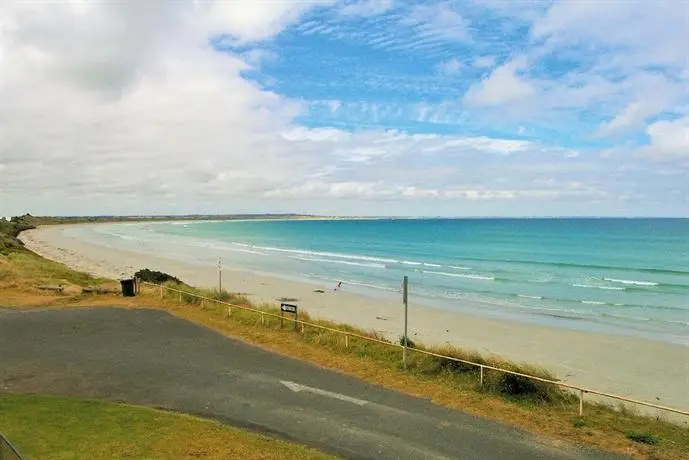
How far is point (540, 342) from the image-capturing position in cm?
2347

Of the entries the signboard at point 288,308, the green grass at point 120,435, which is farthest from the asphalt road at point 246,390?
the signboard at point 288,308

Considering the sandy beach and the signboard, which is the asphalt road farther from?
the sandy beach

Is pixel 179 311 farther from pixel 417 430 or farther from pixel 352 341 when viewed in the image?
pixel 417 430

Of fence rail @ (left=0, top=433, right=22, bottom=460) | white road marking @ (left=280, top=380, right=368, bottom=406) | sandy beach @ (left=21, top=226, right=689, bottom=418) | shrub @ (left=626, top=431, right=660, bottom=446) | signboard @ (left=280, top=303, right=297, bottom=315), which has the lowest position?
sandy beach @ (left=21, top=226, right=689, bottom=418)

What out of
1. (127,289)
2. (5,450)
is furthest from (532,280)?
(5,450)

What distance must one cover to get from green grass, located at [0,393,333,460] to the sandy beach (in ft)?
39.6

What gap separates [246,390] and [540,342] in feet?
49.4

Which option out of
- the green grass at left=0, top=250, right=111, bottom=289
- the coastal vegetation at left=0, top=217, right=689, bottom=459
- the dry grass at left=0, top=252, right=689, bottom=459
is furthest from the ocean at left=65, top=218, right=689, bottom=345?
the green grass at left=0, top=250, right=111, bottom=289

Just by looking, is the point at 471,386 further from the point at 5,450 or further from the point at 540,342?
the point at 540,342

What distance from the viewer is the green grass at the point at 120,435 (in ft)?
31.1

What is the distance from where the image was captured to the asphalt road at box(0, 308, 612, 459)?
10555 mm

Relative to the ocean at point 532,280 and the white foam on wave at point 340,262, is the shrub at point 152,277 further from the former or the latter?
the white foam on wave at point 340,262

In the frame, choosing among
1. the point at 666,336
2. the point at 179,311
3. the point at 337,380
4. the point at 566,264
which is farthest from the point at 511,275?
the point at 337,380

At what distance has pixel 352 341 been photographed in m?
17.7
